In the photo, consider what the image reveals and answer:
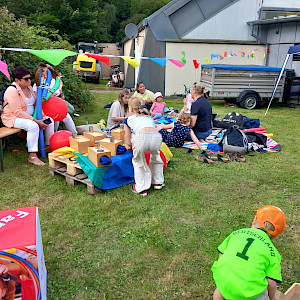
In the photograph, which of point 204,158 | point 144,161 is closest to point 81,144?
point 144,161

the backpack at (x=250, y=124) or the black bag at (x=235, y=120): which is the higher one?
the black bag at (x=235, y=120)

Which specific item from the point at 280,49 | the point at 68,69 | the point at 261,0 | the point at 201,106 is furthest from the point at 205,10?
the point at 201,106

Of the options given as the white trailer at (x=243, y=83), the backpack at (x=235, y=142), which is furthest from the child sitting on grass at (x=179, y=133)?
the white trailer at (x=243, y=83)

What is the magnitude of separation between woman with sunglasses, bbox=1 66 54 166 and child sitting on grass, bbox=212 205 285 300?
429 centimetres

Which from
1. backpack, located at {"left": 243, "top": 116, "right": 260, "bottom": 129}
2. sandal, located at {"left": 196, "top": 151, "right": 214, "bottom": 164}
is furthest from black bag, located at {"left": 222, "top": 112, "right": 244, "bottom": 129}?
A: sandal, located at {"left": 196, "top": 151, "right": 214, "bottom": 164}

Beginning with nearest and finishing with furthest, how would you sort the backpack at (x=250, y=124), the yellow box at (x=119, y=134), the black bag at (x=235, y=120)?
the yellow box at (x=119, y=134)
the black bag at (x=235, y=120)
the backpack at (x=250, y=124)

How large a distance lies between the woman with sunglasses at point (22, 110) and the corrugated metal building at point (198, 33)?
9231 mm

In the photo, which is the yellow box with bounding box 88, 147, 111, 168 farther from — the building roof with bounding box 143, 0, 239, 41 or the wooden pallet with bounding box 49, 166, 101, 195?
the building roof with bounding box 143, 0, 239, 41

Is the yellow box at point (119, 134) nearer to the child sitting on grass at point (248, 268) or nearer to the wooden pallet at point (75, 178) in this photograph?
the wooden pallet at point (75, 178)

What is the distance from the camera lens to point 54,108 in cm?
603

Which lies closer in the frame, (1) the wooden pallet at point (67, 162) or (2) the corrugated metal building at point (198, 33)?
(1) the wooden pallet at point (67, 162)

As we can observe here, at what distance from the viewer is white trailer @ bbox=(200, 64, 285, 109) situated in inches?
460

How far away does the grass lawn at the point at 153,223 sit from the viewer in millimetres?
2762

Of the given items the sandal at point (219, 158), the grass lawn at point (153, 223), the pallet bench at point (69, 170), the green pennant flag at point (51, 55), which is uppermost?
the green pennant flag at point (51, 55)
